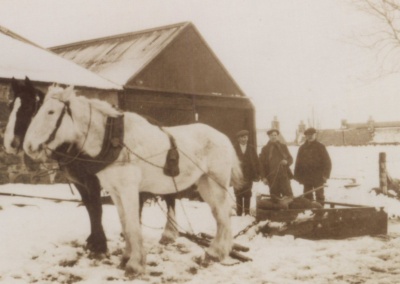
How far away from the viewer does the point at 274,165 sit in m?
9.14

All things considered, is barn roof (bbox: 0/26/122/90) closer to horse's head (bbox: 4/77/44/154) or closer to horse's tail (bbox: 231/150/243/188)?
horse's head (bbox: 4/77/44/154)

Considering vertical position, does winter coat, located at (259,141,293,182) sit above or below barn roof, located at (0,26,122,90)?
below

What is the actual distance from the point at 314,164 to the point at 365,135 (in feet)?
84.1

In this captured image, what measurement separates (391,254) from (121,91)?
321 inches

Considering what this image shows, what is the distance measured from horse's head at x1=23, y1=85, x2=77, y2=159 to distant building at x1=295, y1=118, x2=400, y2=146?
96.3 feet

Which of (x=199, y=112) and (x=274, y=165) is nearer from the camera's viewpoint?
(x=274, y=165)

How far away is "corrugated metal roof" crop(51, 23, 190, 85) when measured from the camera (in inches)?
523

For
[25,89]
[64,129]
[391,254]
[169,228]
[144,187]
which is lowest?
[391,254]

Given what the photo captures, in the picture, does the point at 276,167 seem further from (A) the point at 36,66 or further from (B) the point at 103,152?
(A) the point at 36,66

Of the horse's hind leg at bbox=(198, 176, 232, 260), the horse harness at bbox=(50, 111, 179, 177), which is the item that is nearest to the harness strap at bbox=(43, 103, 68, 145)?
the horse harness at bbox=(50, 111, 179, 177)

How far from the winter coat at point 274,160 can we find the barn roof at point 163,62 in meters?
4.93

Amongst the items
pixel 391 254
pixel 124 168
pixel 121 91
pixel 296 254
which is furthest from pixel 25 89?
pixel 121 91

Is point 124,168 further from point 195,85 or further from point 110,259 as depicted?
point 195,85

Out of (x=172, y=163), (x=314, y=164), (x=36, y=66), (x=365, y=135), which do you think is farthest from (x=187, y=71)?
(x=365, y=135)
